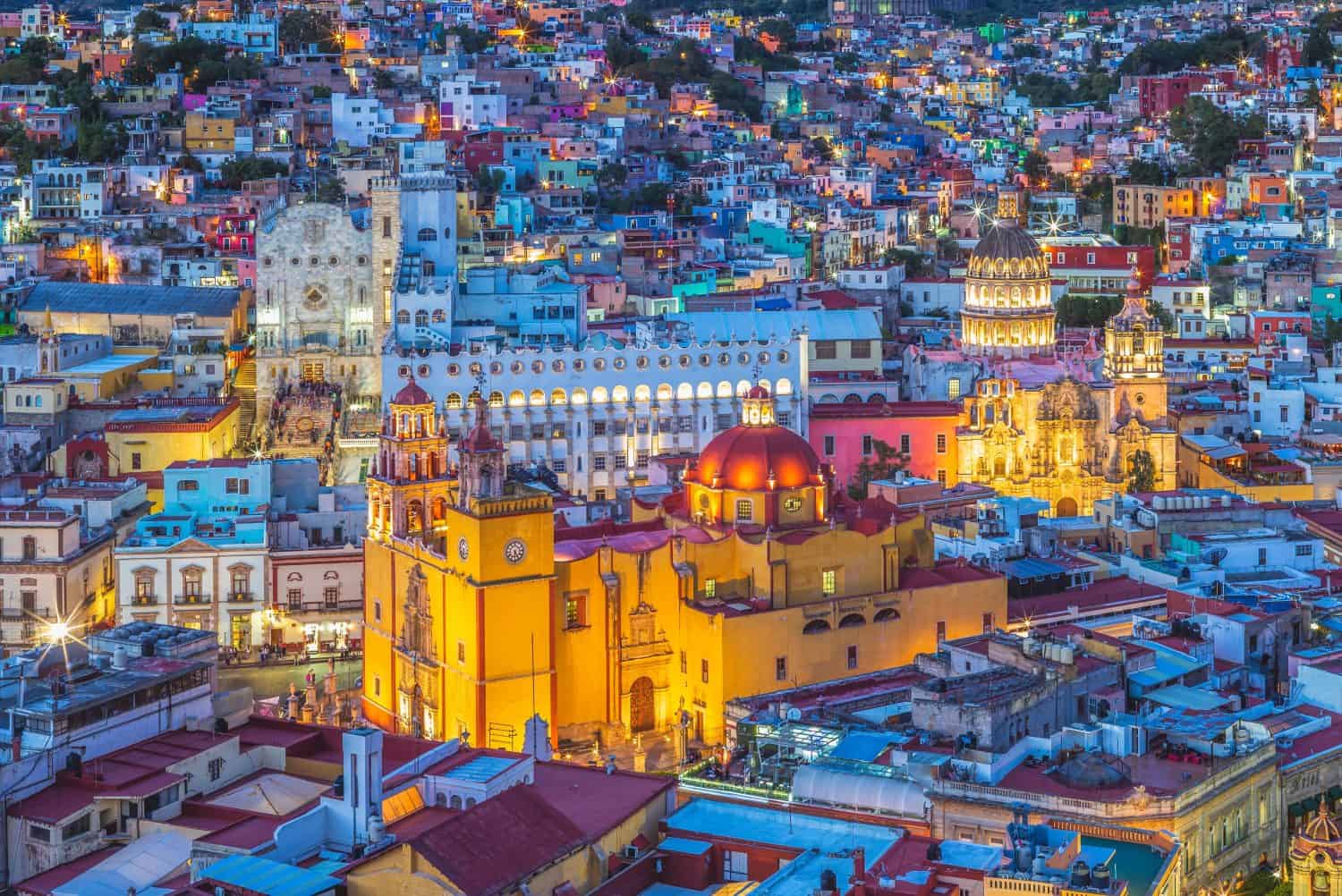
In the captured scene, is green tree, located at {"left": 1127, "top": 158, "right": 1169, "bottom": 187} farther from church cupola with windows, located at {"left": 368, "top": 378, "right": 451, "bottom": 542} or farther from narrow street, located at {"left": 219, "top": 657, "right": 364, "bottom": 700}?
church cupola with windows, located at {"left": 368, "top": 378, "right": 451, "bottom": 542}

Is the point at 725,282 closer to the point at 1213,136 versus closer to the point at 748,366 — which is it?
the point at 748,366

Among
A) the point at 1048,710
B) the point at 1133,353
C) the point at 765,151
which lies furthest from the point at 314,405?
the point at 765,151

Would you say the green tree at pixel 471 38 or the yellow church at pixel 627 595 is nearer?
the yellow church at pixel 627 595

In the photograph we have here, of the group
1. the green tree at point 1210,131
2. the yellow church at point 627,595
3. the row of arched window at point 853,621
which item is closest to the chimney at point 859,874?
the yellow church at point 627,595

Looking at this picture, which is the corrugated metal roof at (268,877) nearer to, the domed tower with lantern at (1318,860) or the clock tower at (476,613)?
the domed tower with lantern at (1318,860)

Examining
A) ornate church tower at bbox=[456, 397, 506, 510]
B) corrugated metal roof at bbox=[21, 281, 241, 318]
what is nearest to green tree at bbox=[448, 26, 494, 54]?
corrugated metal roof at bbox=[21, 281, 241, 318]

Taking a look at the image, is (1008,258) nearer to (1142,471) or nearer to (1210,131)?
(1142,471)
